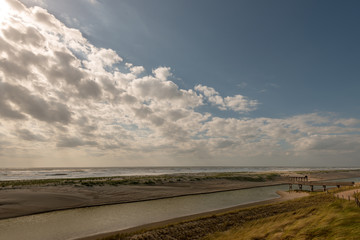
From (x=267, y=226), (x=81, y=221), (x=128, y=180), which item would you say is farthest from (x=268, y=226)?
(x=128, y=180)

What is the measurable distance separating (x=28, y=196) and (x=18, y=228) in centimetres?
1451

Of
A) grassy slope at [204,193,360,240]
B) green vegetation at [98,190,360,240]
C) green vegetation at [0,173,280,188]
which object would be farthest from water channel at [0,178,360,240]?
green vegetation at [0,173,280,188]

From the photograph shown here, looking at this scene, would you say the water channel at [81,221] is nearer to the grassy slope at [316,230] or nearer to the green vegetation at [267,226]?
the green vegetation at [267,226]

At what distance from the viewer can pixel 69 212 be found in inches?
985

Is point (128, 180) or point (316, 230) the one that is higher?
point (316, 230)

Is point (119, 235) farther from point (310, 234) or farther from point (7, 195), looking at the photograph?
point (7, 195)

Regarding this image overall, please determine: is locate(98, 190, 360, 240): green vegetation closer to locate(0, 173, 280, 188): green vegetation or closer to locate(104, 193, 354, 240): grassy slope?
locate(104, 193, 354, 240): grassy slope

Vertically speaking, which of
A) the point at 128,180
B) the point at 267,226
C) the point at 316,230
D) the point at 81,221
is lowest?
the point at 81,221

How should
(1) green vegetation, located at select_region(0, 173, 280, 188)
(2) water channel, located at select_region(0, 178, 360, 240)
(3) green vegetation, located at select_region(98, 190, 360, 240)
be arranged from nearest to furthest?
(3) green vegetation, located at select_region(98, 190, 360, 240)
(2) water channel, located at select_region(0, 178, 360, 240)
(1) green vegetation, located at select_region(0, 173, 280, 188)

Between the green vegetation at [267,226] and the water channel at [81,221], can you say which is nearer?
the green vegetation at [267,226]

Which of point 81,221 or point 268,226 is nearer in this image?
point 268,226

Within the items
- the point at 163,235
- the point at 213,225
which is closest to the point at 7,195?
the point at 163,235

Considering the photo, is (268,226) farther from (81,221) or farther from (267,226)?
(81,221)

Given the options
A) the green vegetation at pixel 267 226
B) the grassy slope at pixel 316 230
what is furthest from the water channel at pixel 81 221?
the grassy slope at pixel 316 230
